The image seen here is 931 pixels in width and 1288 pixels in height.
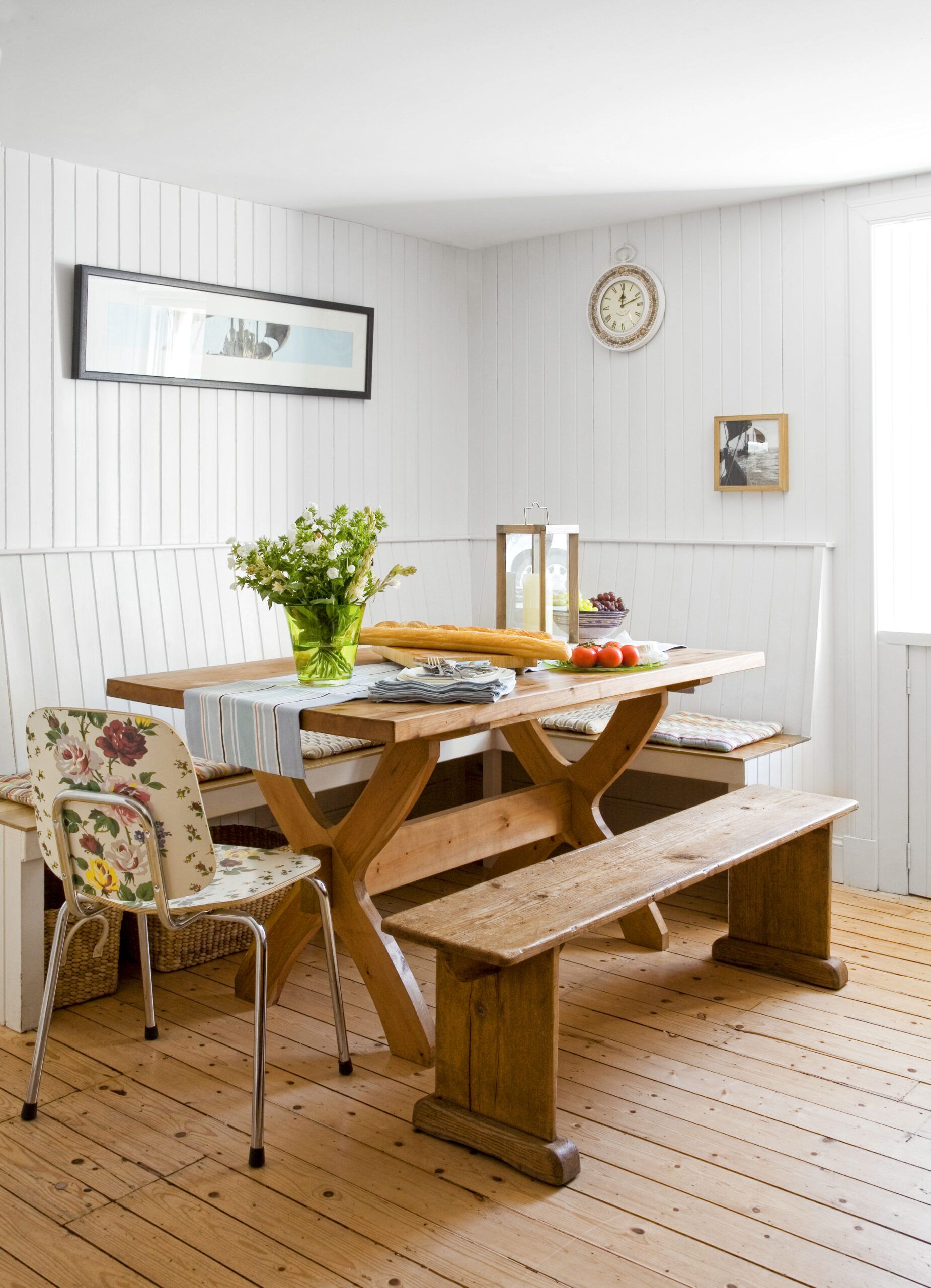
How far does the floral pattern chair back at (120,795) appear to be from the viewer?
236 cm

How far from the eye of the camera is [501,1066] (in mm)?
2477

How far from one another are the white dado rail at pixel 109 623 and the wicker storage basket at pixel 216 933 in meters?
0.62

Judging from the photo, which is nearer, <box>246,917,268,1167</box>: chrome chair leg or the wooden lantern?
<box>246,917,268,1167</box>: chrome chair leg

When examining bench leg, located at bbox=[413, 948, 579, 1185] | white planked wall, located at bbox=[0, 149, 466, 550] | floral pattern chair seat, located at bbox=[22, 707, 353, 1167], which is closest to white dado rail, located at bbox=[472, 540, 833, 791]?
white planked wall, located at bbox=[0, 149, 466, 550]

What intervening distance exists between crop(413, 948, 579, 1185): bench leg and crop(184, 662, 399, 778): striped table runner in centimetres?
56

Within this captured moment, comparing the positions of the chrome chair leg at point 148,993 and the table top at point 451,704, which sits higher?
the table top at point 451,704

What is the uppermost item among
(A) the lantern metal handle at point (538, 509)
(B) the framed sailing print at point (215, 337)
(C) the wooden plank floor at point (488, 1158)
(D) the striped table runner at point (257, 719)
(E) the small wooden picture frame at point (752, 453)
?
(B) the framed sailing print at point (215, 337)

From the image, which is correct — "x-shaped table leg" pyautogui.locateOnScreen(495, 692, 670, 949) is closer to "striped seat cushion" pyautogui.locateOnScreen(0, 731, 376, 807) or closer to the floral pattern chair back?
"striped seat cushion" pyautogui.locateOnScreen(0, 731, 376, 807)

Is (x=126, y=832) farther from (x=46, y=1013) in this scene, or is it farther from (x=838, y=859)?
(x=838, y=859)

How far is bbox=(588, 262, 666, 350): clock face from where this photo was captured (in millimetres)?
4758

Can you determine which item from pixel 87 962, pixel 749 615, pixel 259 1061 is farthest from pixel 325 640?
pixel 749 615

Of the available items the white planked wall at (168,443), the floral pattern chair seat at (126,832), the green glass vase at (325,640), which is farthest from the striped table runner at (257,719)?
the white planked wall at (168,443)

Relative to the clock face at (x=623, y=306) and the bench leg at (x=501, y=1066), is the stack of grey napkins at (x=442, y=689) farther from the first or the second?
the clock face at (x=623, y=306)

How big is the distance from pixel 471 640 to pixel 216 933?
128 cm
